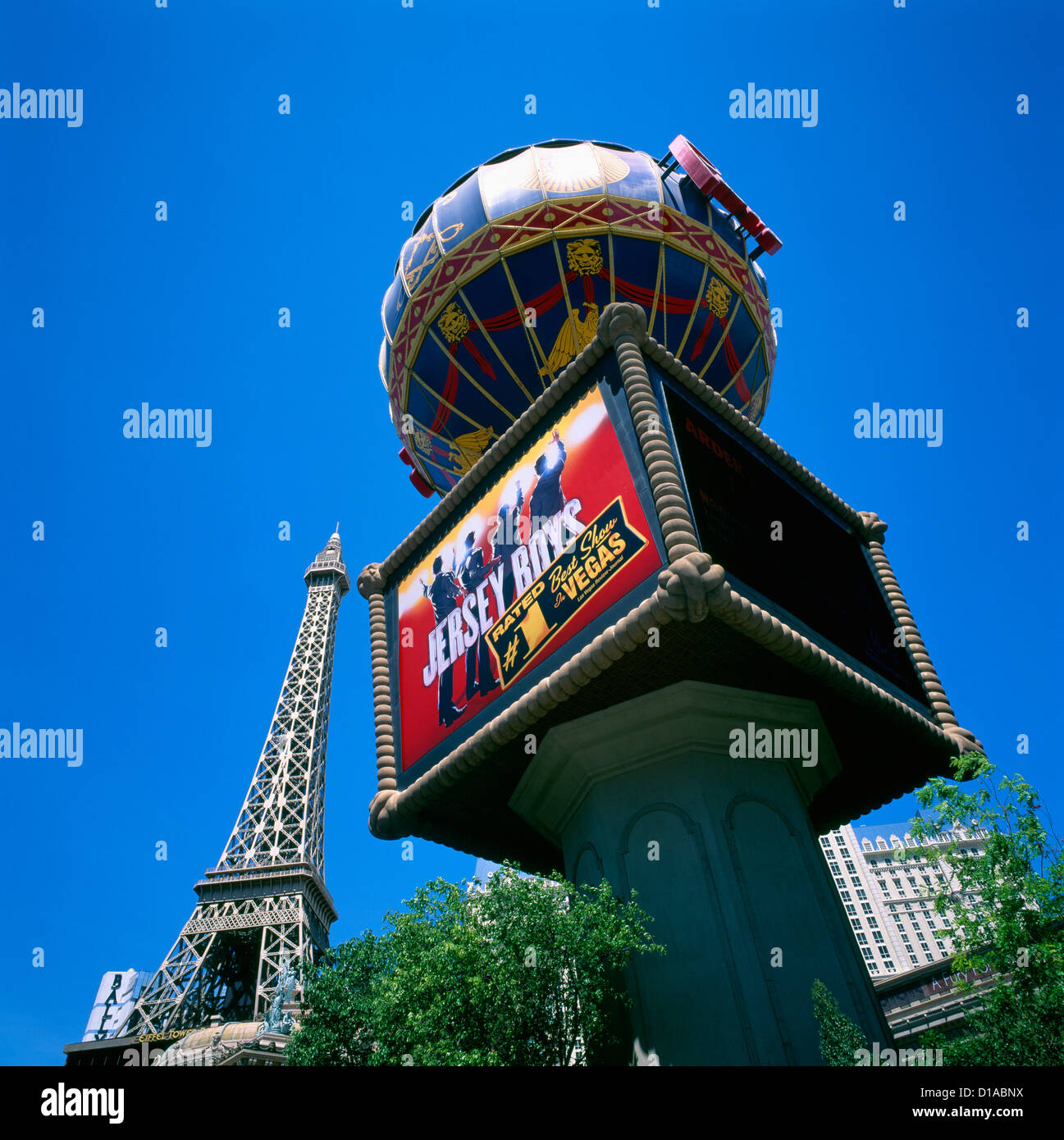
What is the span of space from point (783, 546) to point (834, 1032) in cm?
711

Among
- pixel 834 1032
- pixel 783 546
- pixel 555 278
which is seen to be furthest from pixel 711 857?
pixel 555 278

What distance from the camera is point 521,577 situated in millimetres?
13750

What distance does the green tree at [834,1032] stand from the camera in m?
10.5

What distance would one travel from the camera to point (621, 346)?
13.4 metres

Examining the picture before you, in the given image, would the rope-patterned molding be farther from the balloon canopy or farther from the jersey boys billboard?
the balloon canopy

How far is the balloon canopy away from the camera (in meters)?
16.7

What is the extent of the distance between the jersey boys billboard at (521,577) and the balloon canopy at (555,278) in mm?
3364

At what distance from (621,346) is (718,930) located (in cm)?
880

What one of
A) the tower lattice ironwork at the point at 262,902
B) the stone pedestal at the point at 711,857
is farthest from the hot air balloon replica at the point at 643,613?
the tower lattice ironwork at the point at 262,902

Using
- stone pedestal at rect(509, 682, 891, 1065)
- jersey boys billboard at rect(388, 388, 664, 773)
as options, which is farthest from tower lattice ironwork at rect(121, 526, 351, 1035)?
stone pedestal at rect(509, 682, 891, 1065)

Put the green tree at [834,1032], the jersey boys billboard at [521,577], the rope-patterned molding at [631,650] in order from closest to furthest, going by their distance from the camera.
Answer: the green tree at [834,1032] < the rope-patterned molding at [631,650] < the jersey boys billboard at [521,577]

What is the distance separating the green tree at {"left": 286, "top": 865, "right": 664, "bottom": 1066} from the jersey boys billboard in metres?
2.84

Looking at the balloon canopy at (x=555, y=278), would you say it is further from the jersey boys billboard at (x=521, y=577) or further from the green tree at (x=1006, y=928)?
the green tree at (x=1006, y=928)
